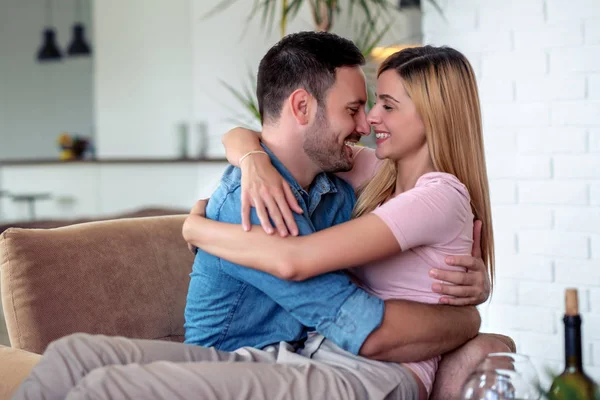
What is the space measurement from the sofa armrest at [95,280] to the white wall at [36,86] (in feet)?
28.0

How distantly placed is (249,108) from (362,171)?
75.4 inches

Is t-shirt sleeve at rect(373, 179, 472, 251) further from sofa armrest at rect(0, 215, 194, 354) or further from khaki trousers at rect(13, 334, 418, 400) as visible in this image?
sofa armrest at rect(0, 215, 194, 354)

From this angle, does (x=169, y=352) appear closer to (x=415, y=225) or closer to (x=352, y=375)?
(x=352, y=375)

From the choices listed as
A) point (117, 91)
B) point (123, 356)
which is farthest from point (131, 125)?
point (123, 356)

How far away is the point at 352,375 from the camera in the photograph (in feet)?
5.25

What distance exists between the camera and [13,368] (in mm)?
1707

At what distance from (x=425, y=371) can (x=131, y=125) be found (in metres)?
5.85

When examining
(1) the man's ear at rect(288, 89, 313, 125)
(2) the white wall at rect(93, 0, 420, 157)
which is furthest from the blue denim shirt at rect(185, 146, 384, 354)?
(2) the white wall at rect(93, 0, 420, 157)

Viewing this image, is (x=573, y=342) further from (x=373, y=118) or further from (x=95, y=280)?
(x=95, y=280)

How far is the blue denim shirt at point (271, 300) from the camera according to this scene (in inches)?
62.8

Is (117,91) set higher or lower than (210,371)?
higher

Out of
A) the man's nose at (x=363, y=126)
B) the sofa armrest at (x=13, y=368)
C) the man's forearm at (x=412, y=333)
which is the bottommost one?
the sofa armrest at (x=13, y=368)

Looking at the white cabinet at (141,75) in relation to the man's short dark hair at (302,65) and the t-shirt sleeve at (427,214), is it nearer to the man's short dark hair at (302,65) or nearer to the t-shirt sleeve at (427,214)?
the man's short dark hair at (302,65)

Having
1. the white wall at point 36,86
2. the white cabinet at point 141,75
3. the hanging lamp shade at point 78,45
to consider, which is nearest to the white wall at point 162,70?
the white cabinet at point 141,75
